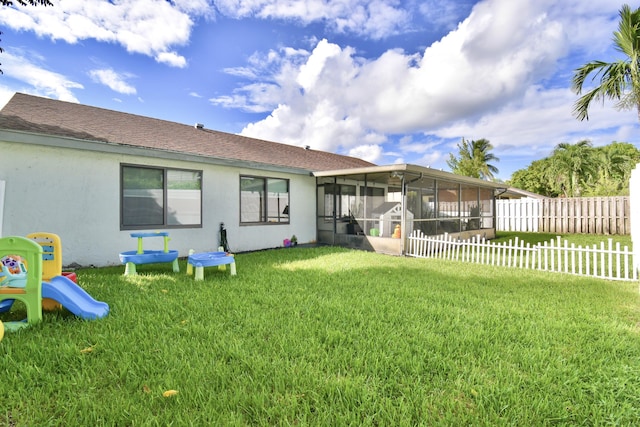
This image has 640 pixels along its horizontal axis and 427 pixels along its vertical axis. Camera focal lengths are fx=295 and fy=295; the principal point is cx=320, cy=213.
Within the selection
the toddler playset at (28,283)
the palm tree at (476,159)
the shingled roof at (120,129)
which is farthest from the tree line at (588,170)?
the toddler playset at (28,283)

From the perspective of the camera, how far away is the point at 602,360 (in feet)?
8.89

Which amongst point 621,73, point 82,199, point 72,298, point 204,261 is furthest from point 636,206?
point 82,199

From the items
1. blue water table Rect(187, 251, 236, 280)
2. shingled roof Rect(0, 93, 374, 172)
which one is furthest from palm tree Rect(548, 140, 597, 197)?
blue water table Rect(187, 251, 236, 280)

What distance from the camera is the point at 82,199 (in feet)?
22.8

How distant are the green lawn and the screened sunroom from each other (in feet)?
17.2

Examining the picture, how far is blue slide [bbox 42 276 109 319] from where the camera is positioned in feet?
11.8

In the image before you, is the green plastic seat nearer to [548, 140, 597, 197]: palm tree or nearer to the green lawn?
the green lawn

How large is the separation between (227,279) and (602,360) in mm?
5436

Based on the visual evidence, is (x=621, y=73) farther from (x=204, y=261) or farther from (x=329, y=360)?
(x=204, y=261)

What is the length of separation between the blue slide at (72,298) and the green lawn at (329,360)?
13cm

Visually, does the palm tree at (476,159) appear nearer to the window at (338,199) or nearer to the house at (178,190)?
the house at (178,190)

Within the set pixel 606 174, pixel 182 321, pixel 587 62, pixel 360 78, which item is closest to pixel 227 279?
pixel 182 321

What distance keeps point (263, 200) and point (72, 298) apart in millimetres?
7037

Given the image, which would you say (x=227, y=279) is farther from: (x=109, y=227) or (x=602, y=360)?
(x=602, y=360)
